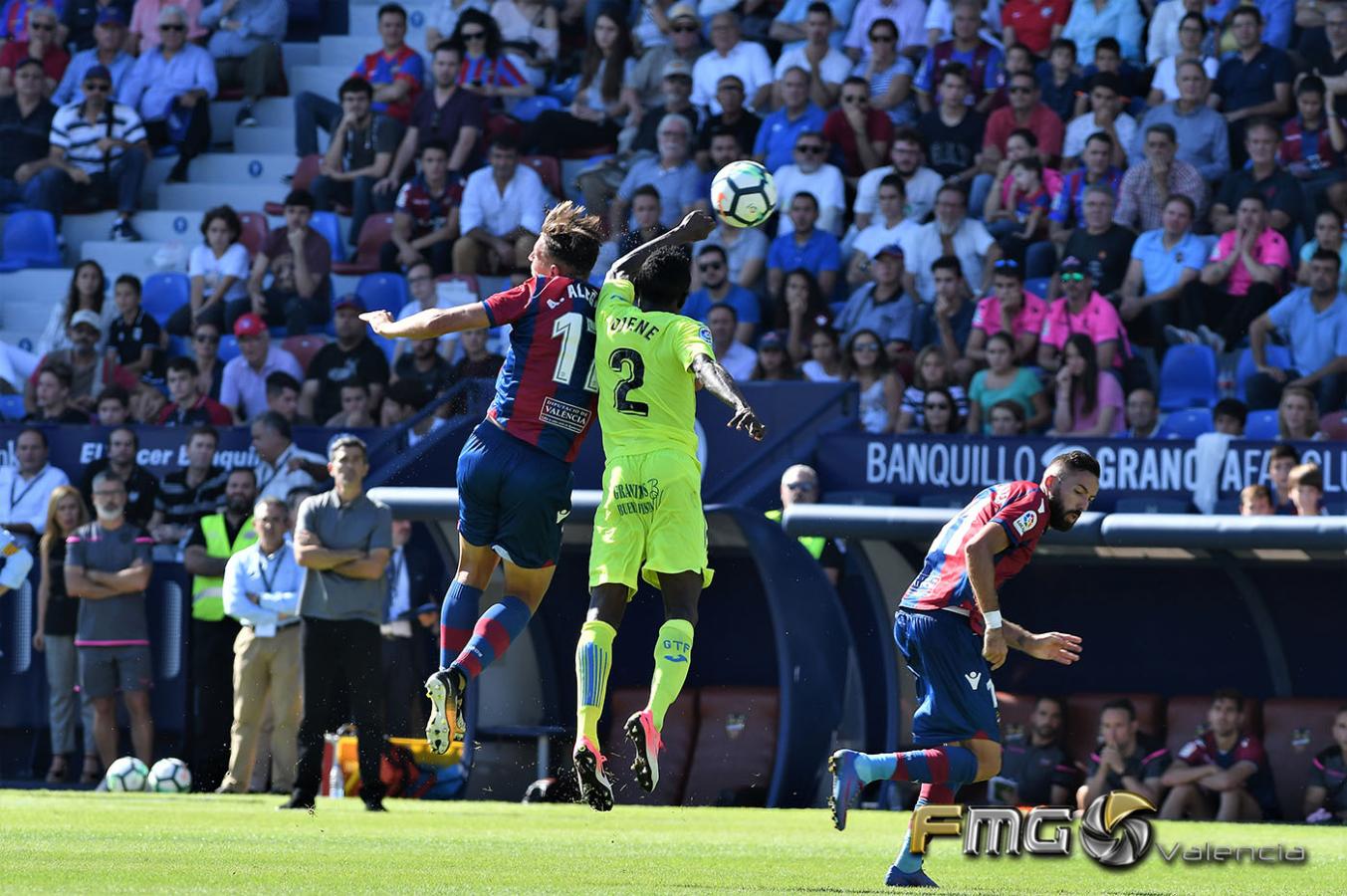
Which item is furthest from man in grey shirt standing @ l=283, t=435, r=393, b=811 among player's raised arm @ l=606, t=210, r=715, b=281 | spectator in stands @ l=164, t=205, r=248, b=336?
spectator in stands @ l=164, t=205, r=248, b=336

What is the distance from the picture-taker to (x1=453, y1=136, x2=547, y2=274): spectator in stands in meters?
19.3

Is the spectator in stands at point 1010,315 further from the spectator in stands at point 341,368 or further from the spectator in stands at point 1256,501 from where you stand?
the spectator in stands at point 341,368

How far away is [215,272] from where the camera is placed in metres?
20.1

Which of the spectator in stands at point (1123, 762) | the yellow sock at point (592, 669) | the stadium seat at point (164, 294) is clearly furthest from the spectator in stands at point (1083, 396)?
the stadium seat at point (164, 294)

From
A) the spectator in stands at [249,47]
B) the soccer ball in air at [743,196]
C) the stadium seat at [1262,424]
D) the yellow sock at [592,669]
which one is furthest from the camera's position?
the spectator in stands at [249,47]

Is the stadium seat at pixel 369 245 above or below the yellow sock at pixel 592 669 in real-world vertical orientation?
above

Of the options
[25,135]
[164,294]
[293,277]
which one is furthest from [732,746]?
[25,135]

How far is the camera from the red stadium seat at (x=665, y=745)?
14945mm

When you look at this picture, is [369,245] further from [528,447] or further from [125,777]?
[528,447]

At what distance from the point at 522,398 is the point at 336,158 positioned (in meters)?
11.2

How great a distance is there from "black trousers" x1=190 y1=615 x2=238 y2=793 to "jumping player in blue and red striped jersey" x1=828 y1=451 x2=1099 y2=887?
7756 millimetres

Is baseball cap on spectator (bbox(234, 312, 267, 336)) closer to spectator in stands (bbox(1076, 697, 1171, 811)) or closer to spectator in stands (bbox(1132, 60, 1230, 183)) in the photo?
spectator in stands (bbox(1132, 60, 1230, 183))

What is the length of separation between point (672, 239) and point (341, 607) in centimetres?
438

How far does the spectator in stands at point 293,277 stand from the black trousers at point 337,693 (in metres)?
6.25
